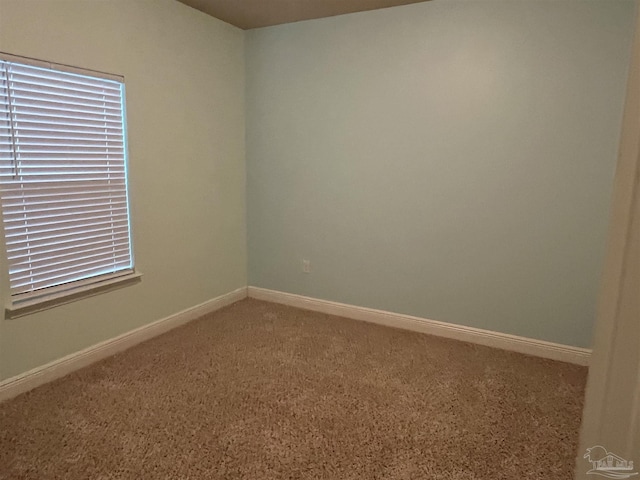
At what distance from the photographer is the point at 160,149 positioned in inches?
121

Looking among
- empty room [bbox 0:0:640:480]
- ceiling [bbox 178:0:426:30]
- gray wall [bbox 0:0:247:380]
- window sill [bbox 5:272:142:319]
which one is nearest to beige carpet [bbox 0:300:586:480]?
empty room [bbox 0:0:640:480]

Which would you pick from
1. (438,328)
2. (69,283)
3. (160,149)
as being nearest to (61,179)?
(69,283)

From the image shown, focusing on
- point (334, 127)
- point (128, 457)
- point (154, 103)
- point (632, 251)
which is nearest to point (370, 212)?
point (334, 127)

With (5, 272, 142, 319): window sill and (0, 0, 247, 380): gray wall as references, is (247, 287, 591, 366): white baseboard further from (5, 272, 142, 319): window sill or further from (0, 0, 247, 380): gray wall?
(5, 272, 142, 319): window sill

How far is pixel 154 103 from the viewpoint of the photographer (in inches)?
118

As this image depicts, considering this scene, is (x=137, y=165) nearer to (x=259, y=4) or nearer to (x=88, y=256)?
(x=88, y=256)

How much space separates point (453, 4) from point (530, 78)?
0.72m

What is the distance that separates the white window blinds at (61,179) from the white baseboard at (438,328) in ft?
4.79

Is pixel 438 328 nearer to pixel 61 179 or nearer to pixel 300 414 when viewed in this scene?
pixel 300 414

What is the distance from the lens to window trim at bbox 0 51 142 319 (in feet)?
7.51

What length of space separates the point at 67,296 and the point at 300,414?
5.08 ft

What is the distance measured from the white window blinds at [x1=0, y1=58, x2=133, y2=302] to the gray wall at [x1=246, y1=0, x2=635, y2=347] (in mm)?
1324

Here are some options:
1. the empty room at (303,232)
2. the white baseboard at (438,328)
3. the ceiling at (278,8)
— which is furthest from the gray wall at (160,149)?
the white baseboard at (438,328)

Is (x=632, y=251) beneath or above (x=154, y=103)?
beneath
